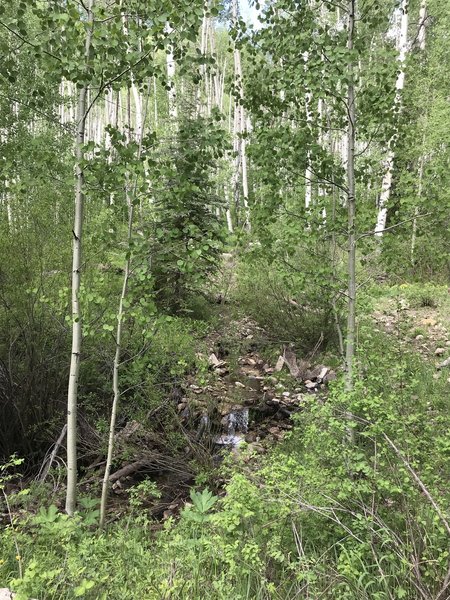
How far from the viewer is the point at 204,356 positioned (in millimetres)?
5406

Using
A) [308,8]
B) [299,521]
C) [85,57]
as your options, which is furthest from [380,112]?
[299,521]

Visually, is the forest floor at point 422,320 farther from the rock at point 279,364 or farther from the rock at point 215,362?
the rock at point 215,362

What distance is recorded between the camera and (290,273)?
3.42 m

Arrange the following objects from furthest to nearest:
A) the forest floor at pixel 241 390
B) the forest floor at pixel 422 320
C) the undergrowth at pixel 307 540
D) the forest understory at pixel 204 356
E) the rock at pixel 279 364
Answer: the rock at pixel 279 364 < the forest floor at pixel 422 320 < the forest floor at pixel 241 390 < the forest understory at pixel 204 356 < the undergrowth at pixel 307 540

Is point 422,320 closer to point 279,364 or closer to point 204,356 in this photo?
point 279,364

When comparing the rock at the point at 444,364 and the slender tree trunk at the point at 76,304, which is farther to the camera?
the rock at the point at 444,364

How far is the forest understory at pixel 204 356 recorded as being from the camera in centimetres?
222

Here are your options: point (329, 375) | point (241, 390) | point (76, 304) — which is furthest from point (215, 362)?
point (76, 304)

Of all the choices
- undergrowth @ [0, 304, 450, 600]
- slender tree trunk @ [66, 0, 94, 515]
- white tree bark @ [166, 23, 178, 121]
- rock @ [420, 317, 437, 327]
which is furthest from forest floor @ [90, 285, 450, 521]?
white tree bark @ [166, 23, 178, 121]

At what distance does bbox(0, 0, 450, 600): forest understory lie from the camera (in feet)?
7.27

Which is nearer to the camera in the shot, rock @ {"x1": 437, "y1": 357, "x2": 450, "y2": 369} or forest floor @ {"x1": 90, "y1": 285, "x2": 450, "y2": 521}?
forest floor @ {"x1": 90, "y1": 285, "x2": 450, "y2": 521}

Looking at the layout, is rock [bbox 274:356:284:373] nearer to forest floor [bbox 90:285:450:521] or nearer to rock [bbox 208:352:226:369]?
forest floor [bbox 90:285:450:521]

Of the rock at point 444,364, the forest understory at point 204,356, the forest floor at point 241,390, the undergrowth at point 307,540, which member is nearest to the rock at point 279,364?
the forest floor at point 241,390

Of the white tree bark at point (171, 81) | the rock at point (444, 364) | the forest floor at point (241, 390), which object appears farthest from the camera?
the rock at point (444, 364)
